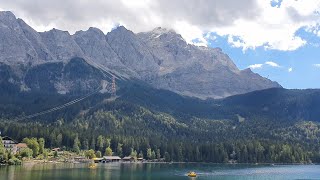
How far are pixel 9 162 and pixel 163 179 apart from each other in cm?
6611

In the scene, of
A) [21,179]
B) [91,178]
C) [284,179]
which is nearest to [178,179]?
[91,178]

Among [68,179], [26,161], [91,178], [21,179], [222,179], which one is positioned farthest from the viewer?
[26,161]

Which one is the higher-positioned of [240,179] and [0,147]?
[0,147]

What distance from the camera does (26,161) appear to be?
19700 centimetres

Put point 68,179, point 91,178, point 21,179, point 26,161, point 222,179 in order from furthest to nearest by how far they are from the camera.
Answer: point 26,161
point 222,179
point 91,178
point 68,179
point 21,179

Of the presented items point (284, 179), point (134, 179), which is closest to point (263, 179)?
point (284, 179)

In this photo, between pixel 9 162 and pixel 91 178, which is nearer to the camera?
pixel 91 178

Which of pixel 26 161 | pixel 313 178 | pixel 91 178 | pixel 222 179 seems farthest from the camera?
pixel 26 161

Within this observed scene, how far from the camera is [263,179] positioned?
524 feet

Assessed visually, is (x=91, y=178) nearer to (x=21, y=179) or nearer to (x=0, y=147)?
(x=21, y=179)

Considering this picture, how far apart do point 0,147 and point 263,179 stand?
309 feet

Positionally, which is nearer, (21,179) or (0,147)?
(21,179)

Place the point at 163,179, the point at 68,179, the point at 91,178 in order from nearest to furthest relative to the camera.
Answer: the point at 68,179 → the point at 91,178 → the point at 163,179

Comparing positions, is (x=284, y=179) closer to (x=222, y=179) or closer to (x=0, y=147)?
(x=222, y=179)
